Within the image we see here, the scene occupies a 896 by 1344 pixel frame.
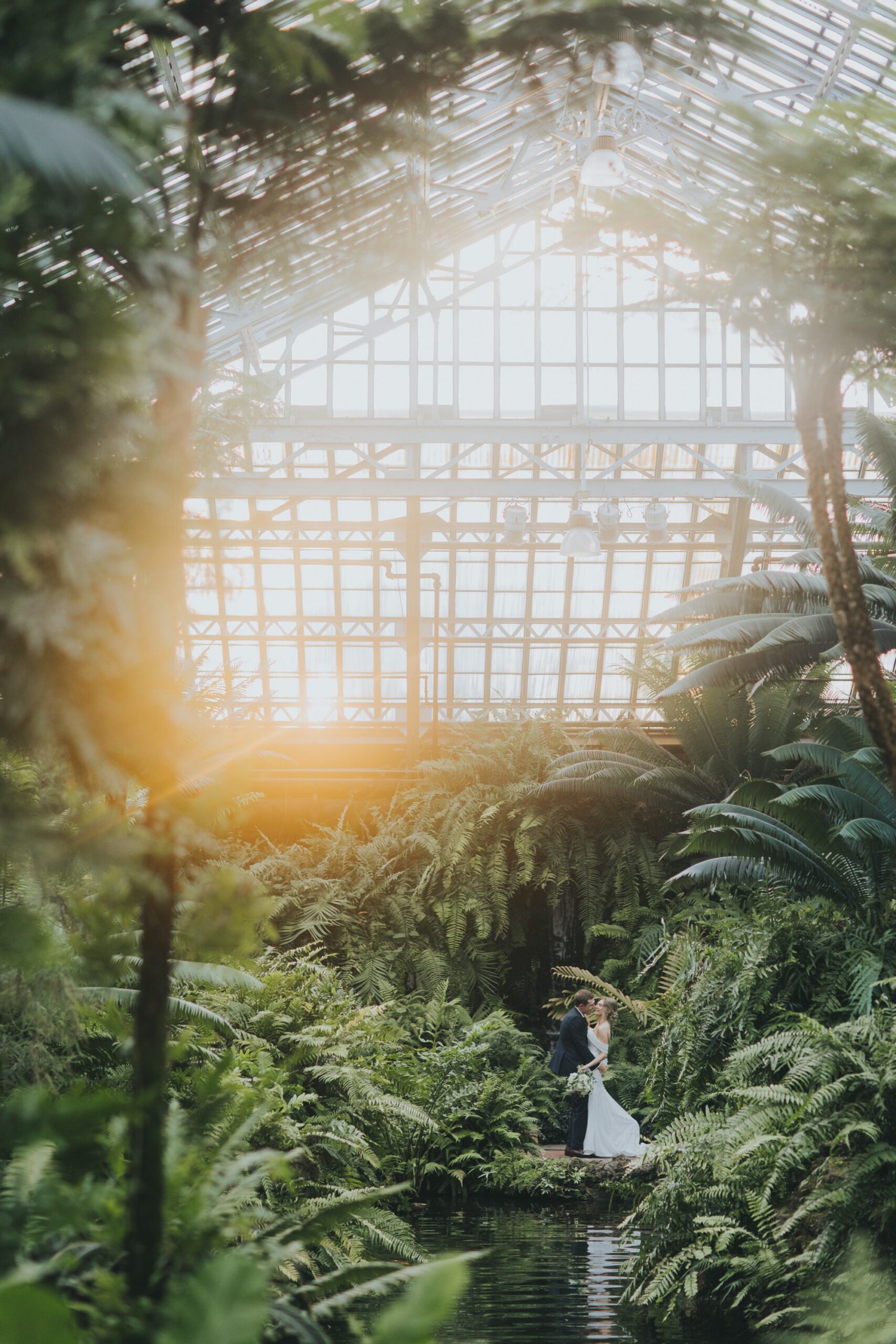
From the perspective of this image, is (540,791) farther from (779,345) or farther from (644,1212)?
(779,345)

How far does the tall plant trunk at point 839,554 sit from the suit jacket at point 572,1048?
6290mm

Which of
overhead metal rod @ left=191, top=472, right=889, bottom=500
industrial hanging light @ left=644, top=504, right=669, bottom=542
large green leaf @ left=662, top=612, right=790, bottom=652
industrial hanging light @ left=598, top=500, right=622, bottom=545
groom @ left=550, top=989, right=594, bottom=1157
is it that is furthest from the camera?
industrial hanging light @ left=644, top=504, right=669, bottom=542

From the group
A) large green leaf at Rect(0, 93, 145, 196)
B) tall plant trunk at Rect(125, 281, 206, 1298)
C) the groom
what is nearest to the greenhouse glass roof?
the groom

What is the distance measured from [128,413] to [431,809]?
35.2 feet

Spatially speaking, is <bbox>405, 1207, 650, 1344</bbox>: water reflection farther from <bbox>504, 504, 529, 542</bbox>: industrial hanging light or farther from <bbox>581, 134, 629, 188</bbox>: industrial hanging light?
<bbox>504, 504, 529, 542</bbox>: industrial hanging light

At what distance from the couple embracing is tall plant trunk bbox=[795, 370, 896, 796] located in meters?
6.07

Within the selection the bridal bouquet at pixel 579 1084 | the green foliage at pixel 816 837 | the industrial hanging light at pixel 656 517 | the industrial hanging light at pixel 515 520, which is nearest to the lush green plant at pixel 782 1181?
the green foliage at pixel 816 837

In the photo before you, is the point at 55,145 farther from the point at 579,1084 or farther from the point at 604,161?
the point at 604,161

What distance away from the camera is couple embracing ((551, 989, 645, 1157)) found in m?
8.35

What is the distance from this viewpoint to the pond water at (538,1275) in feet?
13.9

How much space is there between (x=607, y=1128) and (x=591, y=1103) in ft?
0.68

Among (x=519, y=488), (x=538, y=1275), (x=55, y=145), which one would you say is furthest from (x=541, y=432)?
(x=55, y=145)

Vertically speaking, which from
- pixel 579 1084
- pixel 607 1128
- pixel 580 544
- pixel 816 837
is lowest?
pixel 607 1128

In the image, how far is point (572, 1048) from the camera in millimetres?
8828
